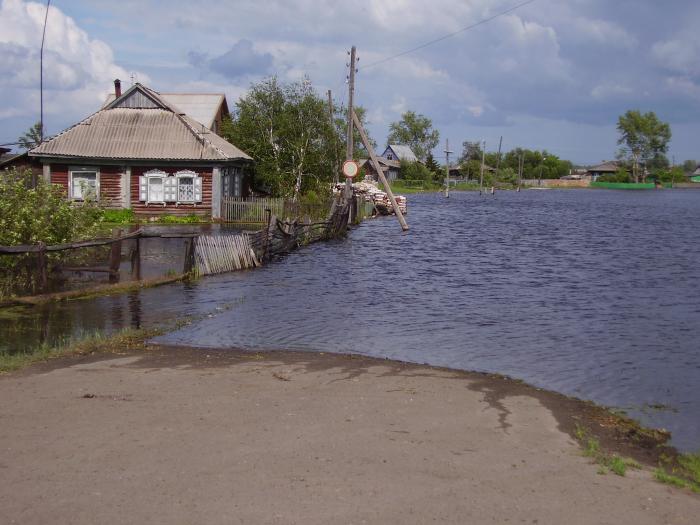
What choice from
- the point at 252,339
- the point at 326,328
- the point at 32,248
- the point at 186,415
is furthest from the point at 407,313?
the point at 186,415

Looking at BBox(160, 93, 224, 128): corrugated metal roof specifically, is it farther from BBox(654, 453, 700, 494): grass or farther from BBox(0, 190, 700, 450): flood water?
BBox(654, 453, 700, 494): grass

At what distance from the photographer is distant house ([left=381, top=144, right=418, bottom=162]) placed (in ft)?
440

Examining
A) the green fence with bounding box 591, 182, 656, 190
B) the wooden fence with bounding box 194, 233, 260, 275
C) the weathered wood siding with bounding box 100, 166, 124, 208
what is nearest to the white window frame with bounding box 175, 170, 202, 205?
the weathered wood siding with bounding box 100, 166, 124, 208

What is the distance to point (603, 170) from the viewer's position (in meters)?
184

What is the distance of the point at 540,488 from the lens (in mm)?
5840

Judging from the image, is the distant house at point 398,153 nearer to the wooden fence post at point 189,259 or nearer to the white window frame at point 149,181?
the white window frame at point 149,181

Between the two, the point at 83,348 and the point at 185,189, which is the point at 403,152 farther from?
the point at 83,348

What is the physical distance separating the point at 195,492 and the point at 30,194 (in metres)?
12.4

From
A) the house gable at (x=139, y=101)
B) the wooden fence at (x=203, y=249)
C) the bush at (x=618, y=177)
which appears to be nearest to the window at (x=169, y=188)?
the house gable at (x=139, y=101)

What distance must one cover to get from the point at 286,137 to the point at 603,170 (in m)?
157

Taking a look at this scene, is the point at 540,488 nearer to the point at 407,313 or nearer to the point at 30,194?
the point at 407,313

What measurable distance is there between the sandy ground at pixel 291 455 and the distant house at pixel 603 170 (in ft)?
599

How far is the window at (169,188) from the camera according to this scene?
3641cm

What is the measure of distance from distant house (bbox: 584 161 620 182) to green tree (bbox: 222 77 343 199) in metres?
150
